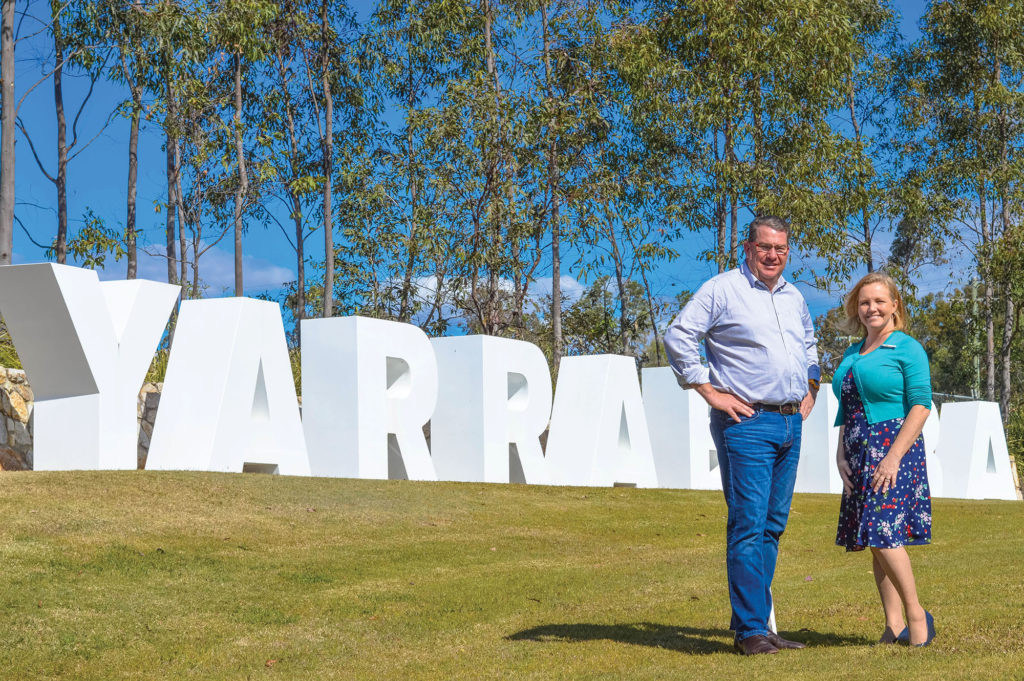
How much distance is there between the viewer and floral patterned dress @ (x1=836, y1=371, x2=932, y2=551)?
4.54 metres

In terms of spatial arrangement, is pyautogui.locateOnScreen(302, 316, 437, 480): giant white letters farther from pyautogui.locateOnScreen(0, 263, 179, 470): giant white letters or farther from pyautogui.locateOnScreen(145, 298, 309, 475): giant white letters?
pyautogui.locateOnScreen(0, 263, 179, 470): giant white letters

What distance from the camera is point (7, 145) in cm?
1583

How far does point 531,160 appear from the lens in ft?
80.1

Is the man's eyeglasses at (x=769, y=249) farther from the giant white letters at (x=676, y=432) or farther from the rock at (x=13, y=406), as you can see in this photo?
the rock at (x=13, y=406)

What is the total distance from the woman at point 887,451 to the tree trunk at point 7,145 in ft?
45.3

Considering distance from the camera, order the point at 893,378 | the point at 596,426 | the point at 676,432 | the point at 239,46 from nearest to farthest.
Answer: the point at 893,378
the point at 596,426
the point at 676,432
the point at 239,46

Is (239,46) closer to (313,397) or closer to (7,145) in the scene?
(7,145)

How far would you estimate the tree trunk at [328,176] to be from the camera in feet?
77.7

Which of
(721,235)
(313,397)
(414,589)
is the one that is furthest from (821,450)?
(414,589)

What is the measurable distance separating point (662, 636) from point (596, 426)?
1022 centimetres

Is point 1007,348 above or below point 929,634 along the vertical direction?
above

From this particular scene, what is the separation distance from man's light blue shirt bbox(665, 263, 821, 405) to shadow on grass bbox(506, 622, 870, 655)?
1.21 metres

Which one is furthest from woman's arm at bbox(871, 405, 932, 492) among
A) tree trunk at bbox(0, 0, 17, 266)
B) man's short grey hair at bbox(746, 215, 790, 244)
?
tree trunk at bbox(0, 0, 17, 266)

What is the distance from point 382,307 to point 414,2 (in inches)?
291
